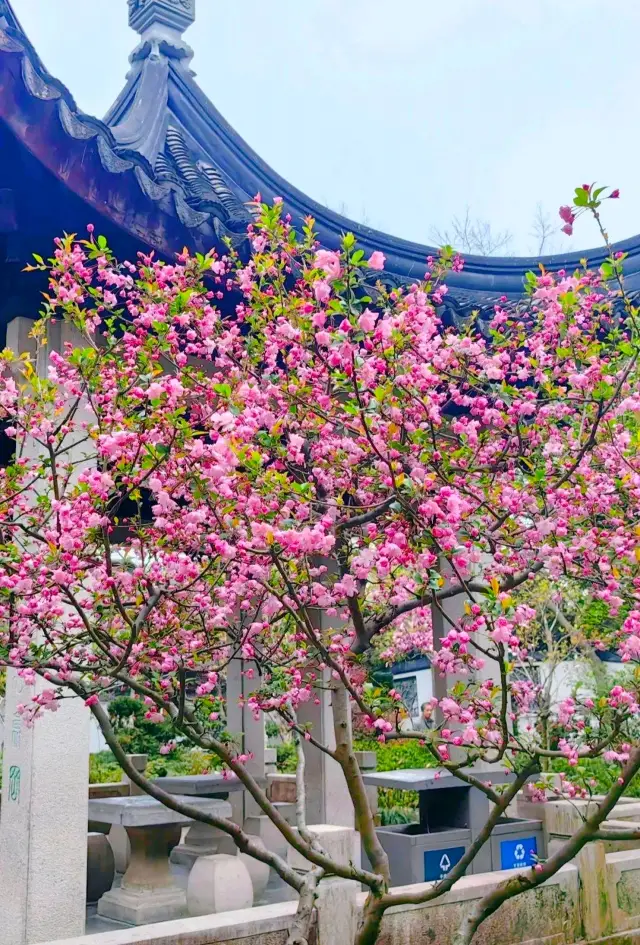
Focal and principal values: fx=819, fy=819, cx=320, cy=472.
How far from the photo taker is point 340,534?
4273mm

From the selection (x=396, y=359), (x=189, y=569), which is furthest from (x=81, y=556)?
(x=396, y=359)

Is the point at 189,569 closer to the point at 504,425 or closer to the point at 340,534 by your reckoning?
the point at 340,534

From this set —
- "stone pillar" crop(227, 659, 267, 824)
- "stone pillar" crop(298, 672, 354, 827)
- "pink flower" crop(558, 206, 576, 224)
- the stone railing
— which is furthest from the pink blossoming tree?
"stone pillar" crop(227, 659, 267, 824)

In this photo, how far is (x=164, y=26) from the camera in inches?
303

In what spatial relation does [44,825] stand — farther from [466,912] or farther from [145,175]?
[145,175]

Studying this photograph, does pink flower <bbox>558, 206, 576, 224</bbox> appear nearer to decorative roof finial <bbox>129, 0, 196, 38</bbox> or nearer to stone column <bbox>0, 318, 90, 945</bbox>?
stone column <bbox>0, 318, 90, 945</bbox>

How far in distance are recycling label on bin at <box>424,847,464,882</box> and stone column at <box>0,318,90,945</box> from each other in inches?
104

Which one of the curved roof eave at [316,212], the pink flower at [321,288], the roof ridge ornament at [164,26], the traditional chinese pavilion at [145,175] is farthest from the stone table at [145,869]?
the roof ridge ornament at [164,26]

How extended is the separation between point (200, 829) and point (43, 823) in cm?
347

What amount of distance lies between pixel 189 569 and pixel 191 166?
13.5 feet

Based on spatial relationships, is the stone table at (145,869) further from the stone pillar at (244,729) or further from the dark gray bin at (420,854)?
the stone pillar at (244,729)

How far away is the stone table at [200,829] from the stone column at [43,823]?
9.46ft

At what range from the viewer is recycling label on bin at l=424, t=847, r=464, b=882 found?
20.4 ft

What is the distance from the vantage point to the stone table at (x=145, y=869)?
6.17m
